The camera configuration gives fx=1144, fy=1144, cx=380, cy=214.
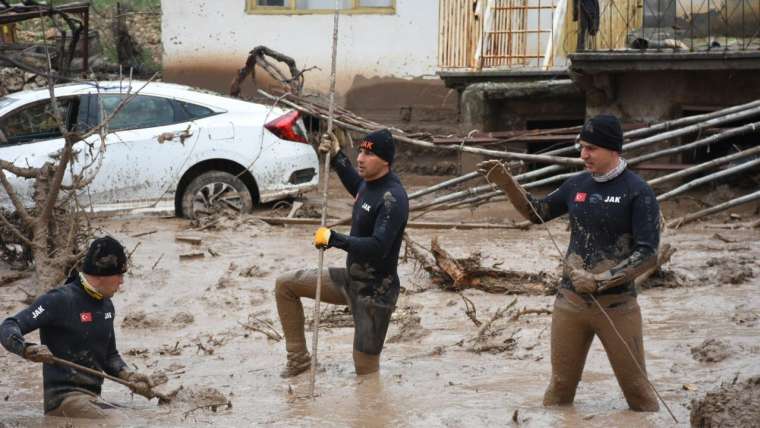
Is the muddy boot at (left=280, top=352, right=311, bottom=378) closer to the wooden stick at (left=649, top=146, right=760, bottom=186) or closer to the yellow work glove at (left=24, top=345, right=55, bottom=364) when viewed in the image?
the yellow work glove at (left=24, top=345, right=55, bottom=364)

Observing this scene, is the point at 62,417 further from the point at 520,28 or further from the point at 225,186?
the point at 520,28

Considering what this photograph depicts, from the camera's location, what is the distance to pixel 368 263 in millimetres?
6988

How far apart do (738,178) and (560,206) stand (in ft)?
24.1

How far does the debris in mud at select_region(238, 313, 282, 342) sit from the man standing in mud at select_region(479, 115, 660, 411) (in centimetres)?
297

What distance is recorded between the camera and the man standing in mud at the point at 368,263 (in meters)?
6.79

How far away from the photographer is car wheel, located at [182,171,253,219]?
12.4m

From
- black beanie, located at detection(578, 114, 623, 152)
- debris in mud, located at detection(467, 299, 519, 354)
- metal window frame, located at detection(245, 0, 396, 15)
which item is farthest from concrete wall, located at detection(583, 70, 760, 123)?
black beanie, located at detection(578, 114, 623, 152)

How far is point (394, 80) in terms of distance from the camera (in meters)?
17.8

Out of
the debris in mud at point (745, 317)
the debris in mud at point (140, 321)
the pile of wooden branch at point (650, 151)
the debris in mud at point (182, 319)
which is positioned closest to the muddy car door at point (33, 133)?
the pile of wooden branch at point (650, 151)

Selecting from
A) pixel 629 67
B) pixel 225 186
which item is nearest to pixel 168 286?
pixel 225 186

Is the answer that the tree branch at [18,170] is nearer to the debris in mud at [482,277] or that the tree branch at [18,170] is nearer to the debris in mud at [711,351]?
the debris in mud at [482,277]

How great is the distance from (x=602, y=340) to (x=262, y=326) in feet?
11.9

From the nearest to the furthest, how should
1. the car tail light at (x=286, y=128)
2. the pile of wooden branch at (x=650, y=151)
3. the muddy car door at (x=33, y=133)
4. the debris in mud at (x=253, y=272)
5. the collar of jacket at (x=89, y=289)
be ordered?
the collar of jacket at (x=89, y=289) < the debris in mud at (x=253, y=272) < the muddy car door at (x=33, y=133) < the pile of wooden branch at (x=650, y=151) < the car tail light at (x=286, y=128)

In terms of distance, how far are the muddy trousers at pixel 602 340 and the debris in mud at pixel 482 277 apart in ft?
10.7
